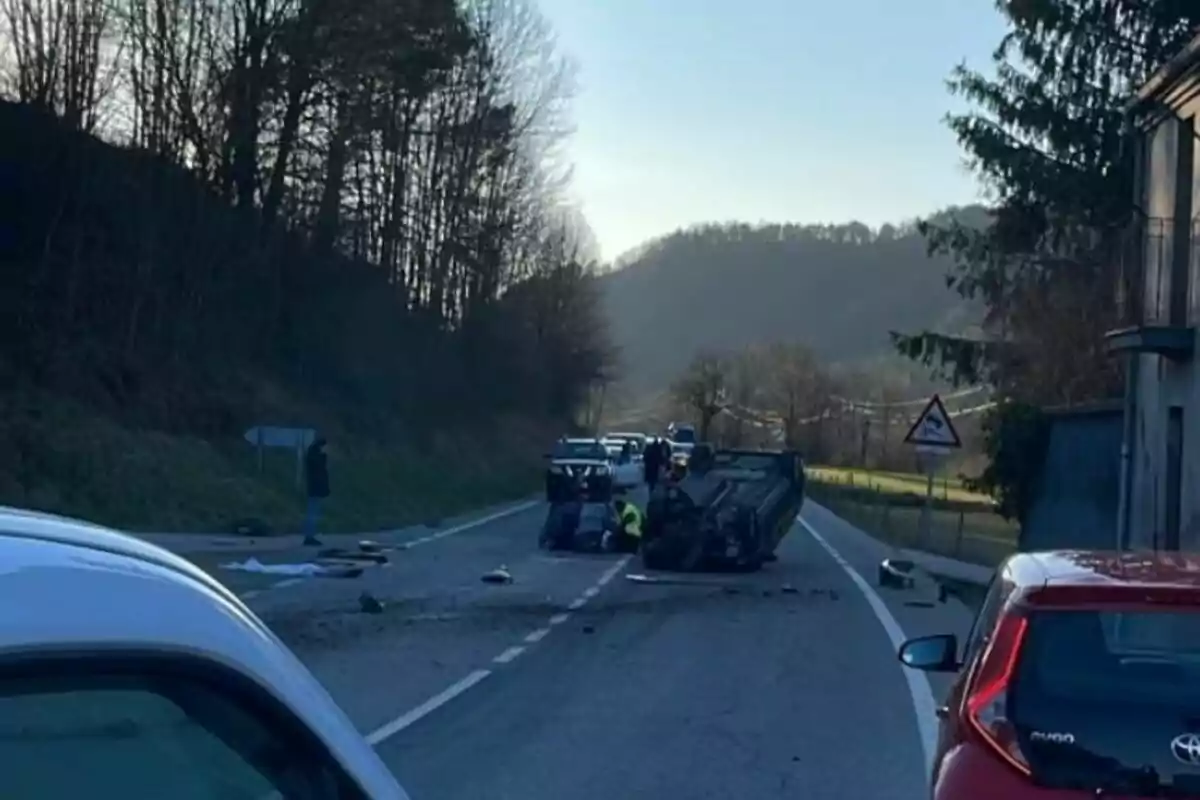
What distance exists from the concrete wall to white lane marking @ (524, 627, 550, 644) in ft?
42.5

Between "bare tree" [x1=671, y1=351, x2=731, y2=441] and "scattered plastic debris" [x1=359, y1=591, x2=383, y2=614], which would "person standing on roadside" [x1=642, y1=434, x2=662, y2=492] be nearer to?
"scattered plastic debris" [x1=359, y1=591, x2=383, y2=614]

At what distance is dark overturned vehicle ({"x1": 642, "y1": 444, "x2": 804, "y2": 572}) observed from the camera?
29.1 meters

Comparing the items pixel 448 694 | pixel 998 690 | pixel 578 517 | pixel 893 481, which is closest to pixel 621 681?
pixel 448 694

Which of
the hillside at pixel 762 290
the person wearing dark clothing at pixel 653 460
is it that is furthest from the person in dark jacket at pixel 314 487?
the hillside at pixel 762 290

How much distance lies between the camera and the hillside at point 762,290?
14962 centimetres

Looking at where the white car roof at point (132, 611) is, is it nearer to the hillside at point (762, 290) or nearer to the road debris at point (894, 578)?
the road debris at point (894, 578)

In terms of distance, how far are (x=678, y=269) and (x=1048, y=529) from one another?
131325 mm

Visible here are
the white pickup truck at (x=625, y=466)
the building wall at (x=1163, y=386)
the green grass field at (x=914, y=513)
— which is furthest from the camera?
the white pickup truck at (x=625, y=466)

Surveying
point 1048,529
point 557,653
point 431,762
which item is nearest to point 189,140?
point 1048,529

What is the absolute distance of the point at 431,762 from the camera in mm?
11391

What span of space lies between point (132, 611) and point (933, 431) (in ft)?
105

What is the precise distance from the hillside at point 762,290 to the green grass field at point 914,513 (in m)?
65.8

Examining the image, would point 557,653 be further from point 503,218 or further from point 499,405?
point 499,405

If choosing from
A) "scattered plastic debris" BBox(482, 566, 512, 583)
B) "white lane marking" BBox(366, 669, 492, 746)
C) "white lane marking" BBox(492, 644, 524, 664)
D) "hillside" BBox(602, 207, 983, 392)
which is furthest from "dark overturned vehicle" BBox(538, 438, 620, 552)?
"hillside" BBox(602, 207, 983, 392)
